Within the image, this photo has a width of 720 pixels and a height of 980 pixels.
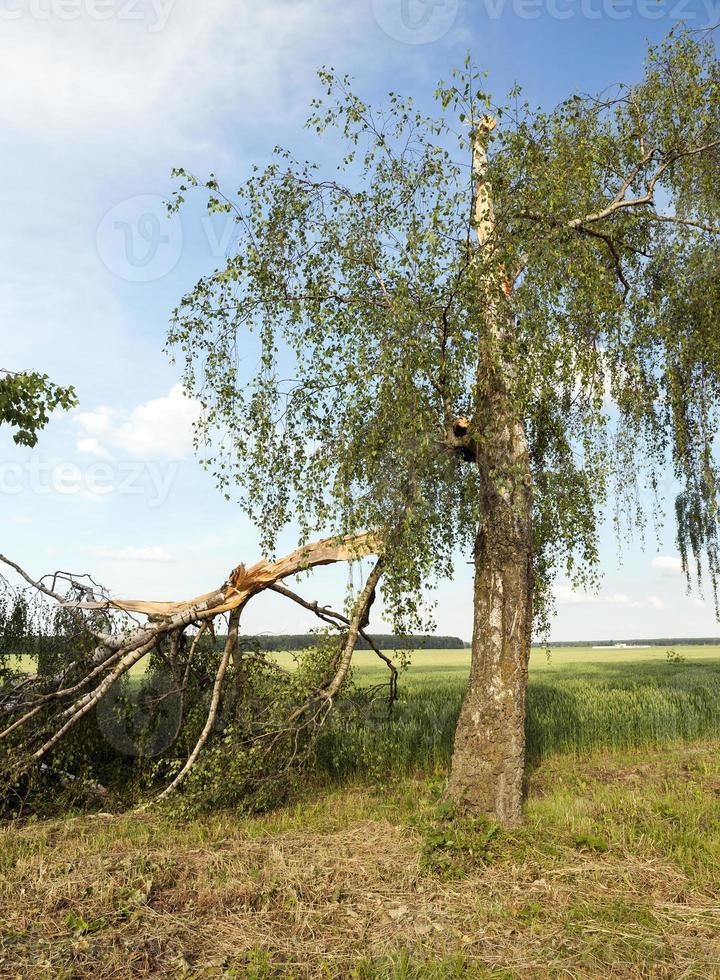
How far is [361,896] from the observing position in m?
7.99

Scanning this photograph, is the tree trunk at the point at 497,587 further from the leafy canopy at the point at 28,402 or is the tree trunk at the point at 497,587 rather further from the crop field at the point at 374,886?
the leafy canopy at the point at 28,402

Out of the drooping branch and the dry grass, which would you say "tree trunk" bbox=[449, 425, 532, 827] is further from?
the drooping branch

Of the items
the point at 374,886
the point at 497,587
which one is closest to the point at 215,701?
the point at 374,886

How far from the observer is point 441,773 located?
13.2 meters

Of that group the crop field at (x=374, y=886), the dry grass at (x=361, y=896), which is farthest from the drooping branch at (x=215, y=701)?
the dry grass at (x=361, y=896)

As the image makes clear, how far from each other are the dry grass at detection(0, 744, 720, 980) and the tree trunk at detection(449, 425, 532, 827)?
63 centimetres

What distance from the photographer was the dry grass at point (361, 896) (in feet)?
22.0

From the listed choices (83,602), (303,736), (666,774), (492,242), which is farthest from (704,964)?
(83,602)

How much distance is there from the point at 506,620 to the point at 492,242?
16.3 ft

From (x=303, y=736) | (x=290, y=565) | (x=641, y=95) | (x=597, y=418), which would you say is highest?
(x=641, y=95)

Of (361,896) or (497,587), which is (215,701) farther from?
(497,587)

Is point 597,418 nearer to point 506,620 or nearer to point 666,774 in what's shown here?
point 506,620

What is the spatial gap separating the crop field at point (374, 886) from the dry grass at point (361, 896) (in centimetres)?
2

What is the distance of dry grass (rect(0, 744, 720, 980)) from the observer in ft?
22.0
